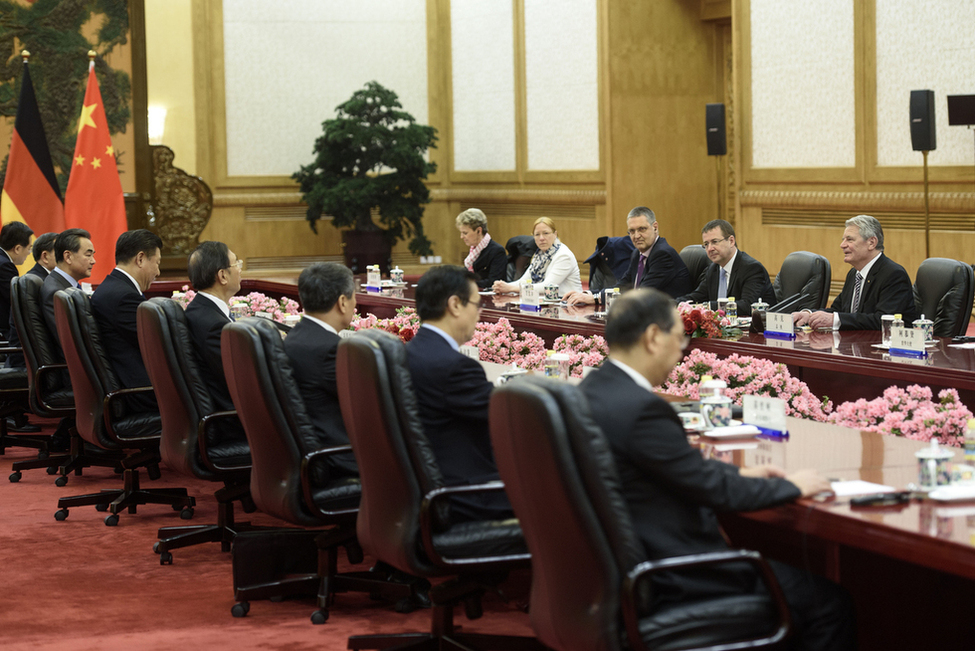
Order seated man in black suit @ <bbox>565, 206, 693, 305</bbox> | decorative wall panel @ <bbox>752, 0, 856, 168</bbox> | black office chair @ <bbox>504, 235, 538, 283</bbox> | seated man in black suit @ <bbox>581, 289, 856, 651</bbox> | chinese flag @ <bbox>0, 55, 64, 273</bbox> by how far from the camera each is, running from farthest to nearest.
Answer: chinese flag @ <bbox>0, 55, 64, 273</bbox> → decorative wall panel @ <bbox>752, 0, 856, 168</bbox> → black office chair @ <bbox>504, 235, 538, 283</bbox> → seated man in black suit @ <bbox>565, 206, 693, 305</bbox> → seated man in black suit @ <bbox>581, 289, 856, 651</bbox>

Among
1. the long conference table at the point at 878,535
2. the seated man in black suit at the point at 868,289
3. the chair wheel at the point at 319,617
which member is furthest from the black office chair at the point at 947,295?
the chair wheel at the point at 319,617

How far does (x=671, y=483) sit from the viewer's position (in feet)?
7.55

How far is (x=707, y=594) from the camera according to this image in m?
2.32

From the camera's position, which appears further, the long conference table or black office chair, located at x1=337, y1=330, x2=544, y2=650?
black office chair, located at x1=337, y1=330, x2=544, y2=650

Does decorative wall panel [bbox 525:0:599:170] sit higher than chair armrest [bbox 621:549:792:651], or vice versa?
decorative wall panel [bbox 525:0:599:170]

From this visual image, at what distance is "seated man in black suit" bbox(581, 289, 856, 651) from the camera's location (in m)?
2.30

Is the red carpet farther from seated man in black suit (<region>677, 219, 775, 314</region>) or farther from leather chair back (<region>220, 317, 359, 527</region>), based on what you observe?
seated man in black suit (<region>677, 219, 775, 314</region>)

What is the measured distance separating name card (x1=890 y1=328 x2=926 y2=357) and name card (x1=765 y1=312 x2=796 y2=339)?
58 centimetres

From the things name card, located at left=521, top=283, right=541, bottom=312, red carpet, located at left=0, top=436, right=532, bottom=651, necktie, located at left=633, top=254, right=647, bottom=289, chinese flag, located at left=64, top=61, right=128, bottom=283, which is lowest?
red carpet, located at left=0, top=436, right=532, bottom=651

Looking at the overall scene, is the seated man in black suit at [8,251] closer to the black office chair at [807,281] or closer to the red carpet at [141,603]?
the red carpet at [141,603]

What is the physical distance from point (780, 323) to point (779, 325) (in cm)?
1

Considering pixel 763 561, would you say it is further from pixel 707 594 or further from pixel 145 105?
pixel 145 105

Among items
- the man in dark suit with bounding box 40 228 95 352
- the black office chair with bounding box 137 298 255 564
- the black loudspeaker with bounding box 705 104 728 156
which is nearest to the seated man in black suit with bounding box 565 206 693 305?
the man in dark suit with bounding box 40 228 95 352

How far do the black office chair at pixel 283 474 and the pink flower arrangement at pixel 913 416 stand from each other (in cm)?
149
